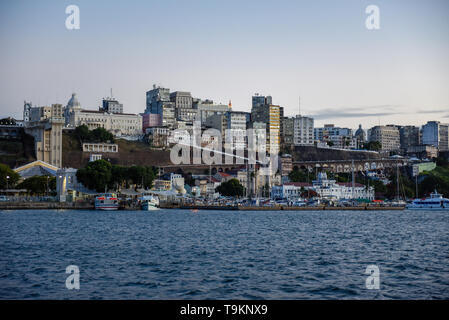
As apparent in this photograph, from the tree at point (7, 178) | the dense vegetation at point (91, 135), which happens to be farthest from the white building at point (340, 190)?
the tree at point (7, 178)

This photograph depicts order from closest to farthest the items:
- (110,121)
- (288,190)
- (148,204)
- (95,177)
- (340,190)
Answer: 1. (148,204)
2. (95,177)
3. (288,190)
4. (340,190)
5. (110,121)

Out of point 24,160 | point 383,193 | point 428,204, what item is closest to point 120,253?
point 428,204

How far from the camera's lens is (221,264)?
29016 mm

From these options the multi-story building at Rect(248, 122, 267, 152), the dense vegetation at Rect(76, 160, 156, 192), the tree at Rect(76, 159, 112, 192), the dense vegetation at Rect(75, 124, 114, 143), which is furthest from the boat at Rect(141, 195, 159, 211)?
the multi-story building at Rect(248, 122, 267, 152)

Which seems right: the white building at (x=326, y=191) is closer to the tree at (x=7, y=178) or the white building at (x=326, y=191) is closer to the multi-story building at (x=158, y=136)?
the multi-story building at (x=158, y=136)

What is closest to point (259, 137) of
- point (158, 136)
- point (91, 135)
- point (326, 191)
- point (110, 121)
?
point (158, 136)

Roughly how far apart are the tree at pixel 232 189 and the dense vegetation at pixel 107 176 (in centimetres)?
2126

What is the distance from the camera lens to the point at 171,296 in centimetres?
2100

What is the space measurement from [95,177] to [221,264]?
255 ft

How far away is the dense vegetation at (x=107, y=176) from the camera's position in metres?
104

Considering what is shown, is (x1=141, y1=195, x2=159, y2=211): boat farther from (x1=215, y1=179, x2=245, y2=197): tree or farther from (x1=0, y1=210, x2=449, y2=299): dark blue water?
(x1=0, y1=210, x2=449, y2=299): dark blue water

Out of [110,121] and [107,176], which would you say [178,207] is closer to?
[107,176]

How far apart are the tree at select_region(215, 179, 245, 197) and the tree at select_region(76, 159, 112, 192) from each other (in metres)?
33.7

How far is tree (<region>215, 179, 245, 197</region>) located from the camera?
13038cm
